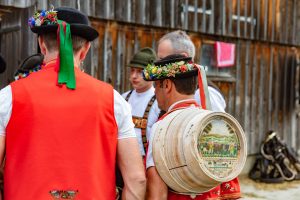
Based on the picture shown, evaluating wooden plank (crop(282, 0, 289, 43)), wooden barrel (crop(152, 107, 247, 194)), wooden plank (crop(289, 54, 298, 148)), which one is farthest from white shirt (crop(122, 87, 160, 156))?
wooden plank (crop(289, 54, 298, 148))

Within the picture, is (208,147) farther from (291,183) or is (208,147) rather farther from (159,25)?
(291,183)

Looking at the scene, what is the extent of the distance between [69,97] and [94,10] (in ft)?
18.8

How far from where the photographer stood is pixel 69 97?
2111mm

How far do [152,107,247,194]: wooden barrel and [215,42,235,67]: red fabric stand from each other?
301 inches

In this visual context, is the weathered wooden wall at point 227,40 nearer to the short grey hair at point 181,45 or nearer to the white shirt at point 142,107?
A: the white shirt at point 142,107

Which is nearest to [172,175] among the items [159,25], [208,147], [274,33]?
[208,147]

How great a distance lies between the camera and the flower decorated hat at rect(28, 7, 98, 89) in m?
2.14

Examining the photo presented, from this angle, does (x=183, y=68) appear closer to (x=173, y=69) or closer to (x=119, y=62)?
(x=173, y=69)

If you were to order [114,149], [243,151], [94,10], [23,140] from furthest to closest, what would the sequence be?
[94,10] < [243,151] < [114,149] < [23,140]

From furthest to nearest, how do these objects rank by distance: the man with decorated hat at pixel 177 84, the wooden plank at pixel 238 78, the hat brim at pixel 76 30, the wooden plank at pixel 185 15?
the wooden plank at pixel 238 78 → the wooden plank at pixel 185 15 → the man with decorated hat at pixel 177 84 → the hat brim at pixel 76 30

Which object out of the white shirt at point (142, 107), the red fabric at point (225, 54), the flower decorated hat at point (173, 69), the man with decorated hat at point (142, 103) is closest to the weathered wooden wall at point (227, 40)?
the red fabric at point (225, 54)

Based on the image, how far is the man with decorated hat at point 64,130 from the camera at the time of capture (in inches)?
80.8

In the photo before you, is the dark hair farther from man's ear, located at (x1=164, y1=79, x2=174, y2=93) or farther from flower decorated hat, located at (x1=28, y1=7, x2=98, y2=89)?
flower decorated hat, located at (x1=28, y1=7, x2=98, y2=89)

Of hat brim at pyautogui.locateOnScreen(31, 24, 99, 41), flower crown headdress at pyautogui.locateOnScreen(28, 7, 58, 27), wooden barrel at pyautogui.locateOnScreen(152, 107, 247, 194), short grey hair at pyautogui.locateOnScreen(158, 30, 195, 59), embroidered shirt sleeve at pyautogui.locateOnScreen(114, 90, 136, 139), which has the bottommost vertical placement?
wooden barrel at pyautogui.locateOnScreen(152, 107, 247, 194)
